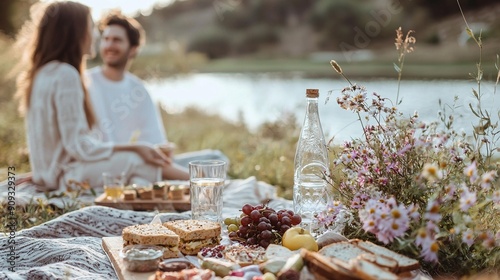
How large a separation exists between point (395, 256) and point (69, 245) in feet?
4.75

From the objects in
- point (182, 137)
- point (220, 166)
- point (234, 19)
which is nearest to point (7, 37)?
point (234, 19)

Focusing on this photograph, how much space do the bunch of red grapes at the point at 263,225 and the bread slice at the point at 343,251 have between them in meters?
0.38

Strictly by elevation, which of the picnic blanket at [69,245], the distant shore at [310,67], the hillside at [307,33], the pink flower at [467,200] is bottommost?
the picnic blanket at [69,245]

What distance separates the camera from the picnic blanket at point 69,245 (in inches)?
99.2

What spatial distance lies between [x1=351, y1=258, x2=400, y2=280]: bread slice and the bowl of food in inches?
29.6

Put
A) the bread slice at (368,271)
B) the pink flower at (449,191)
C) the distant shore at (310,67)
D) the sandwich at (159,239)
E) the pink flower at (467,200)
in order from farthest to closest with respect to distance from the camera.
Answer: the distant shore at (310,67)
the sandwich at (159,239)
the pink flower at (449,191)
the pink flower at (467,200)
the bread slice at (368,271)

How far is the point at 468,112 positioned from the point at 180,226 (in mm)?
1292

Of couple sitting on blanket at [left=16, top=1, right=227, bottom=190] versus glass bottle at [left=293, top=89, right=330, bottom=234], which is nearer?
glass bottle at [left=293, top=89, right=330, bottom=234]

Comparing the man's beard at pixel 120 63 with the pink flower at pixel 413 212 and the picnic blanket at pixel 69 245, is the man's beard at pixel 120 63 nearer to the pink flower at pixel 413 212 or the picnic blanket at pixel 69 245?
the picnic blanket at pixel 69 245

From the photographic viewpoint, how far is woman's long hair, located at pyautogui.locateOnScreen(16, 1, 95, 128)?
4.97 m

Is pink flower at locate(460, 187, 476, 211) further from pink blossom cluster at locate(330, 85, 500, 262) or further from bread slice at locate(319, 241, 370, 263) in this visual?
bread slice at locate(319, 241, 370, 263)

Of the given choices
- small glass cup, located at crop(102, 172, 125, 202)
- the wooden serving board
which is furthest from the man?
the wooden serving board

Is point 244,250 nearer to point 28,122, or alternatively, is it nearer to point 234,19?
point 28,122

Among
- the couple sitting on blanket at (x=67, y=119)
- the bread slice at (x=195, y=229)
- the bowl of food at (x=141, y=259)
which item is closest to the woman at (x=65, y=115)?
the couple sitting on blanket at (x=67, y=119)
